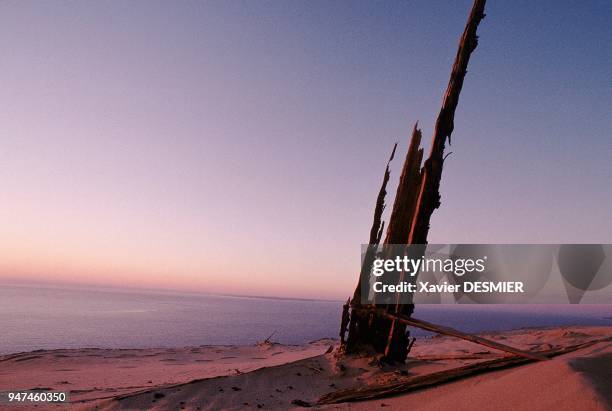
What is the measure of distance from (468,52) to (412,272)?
3.66 metres

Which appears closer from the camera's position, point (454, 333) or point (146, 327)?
point (454, 333)

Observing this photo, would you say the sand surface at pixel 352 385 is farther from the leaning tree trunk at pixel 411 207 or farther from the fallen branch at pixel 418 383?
the leaning tree trunk at pixel 411 207

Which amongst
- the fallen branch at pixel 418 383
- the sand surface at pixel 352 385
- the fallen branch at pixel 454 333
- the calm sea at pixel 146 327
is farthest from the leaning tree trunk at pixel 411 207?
the calm sea at pixel 146 327

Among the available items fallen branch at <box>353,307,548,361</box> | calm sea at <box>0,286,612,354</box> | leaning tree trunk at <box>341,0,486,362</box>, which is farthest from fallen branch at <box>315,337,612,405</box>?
calm sea at <box>0,286,612,354</box>

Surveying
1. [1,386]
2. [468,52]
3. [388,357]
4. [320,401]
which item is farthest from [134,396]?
[468,52]

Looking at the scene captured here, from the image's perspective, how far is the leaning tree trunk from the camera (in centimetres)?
599

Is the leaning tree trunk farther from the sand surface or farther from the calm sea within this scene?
the calm sea

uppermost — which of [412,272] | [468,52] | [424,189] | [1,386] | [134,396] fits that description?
[468,52]

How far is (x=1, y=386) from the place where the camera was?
8.20 metres

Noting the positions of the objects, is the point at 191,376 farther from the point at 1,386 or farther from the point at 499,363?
the point at 499,363

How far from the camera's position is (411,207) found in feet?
20.8

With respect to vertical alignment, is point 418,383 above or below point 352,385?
above

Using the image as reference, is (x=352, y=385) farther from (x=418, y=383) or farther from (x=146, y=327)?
(x=146, y=327)

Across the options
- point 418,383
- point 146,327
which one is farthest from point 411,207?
point 146,327
